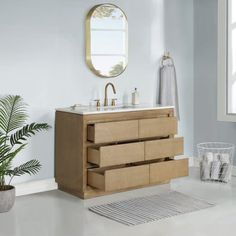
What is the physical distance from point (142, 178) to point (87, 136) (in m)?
0.64

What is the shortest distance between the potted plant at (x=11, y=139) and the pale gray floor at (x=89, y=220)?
0.17m

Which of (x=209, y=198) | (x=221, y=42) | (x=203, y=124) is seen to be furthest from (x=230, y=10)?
(x=209, y=198)

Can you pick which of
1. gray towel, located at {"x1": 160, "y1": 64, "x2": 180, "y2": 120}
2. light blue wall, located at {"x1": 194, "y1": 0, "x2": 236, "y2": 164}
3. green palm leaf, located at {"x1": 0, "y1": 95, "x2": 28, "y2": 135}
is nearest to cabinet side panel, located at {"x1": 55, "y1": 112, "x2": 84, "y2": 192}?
green palm leaf, located at {"x1": 0, "y1": 95, "x2": 28, "y2": 135}

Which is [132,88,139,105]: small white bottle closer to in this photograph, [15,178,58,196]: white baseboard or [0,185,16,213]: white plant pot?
[15,178,58,196]: white baseboard

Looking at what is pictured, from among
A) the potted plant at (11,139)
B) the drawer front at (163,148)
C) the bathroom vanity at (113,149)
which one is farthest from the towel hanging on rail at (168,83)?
the potted plant at (11,139)

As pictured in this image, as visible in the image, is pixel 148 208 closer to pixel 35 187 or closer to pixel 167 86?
pixel 35 187

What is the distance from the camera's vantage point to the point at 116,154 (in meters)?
4.02

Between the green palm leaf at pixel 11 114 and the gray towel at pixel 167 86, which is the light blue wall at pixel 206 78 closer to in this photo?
the gray towel at pixel 167 86

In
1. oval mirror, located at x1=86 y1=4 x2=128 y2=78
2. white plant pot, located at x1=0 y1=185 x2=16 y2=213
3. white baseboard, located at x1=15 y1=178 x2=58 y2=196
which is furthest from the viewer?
oval mirror, located at x1=86 y1=4 x2=128 y2=78

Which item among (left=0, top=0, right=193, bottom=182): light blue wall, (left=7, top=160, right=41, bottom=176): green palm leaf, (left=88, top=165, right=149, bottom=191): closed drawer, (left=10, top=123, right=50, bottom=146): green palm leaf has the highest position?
(left=0, top=0, right=193, bottom=182): light blue wall

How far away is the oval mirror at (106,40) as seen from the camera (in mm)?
4434

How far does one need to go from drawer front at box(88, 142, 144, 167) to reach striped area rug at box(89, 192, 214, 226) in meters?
0.35

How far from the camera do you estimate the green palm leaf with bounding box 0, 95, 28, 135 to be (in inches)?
151

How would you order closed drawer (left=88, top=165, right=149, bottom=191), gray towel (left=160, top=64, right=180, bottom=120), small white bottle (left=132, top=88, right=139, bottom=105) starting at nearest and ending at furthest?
closed drawer (left=88, top=165, right=149, bottom=191)
small white bottle (left=132, top=88, right=139, bottom=105)
gray towel (left=160, top=64, right=180, bottom=120)
